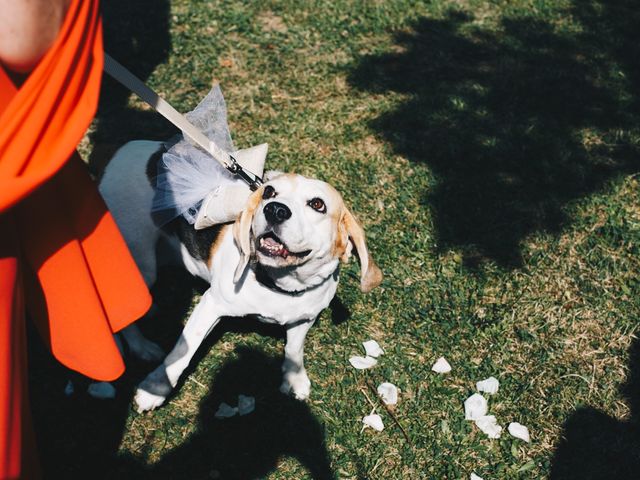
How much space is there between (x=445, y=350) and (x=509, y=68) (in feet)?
11.1

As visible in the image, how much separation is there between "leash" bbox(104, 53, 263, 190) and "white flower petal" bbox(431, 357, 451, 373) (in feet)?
5.57

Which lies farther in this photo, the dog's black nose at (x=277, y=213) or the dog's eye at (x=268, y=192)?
the dog's eye at (x=268, y=192)

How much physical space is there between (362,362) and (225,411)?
36.4 inches

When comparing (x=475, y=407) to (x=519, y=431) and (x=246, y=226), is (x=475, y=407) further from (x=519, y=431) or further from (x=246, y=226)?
(x=246, y=226)

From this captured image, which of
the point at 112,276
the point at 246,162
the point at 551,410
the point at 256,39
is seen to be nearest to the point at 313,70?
the point at 256,39

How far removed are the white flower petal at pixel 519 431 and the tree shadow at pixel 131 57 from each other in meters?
3.41

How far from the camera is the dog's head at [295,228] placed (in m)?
3.19

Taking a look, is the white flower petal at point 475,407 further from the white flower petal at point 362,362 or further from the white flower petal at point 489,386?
the white flower petal at point 362,362

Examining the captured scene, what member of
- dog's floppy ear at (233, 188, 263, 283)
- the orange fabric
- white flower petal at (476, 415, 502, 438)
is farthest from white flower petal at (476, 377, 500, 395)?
the orange fabric

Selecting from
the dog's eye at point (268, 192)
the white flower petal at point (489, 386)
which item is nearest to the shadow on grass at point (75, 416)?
the dog's eye at point (268, 192)

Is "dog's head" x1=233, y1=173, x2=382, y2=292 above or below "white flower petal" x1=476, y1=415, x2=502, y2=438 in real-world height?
above

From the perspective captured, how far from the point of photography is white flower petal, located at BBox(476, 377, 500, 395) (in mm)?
4254

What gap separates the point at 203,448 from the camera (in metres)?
3.85

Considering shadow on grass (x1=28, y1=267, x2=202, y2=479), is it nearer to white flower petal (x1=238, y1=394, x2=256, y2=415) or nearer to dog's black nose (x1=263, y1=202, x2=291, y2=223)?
white flower petal (x1=238, y1=394, x2=256, y2=415)
